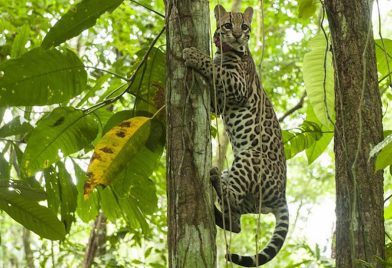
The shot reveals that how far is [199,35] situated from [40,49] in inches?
39.5

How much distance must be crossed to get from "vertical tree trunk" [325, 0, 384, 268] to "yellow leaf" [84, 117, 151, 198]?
940 millimetres

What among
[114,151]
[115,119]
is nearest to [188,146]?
[114,151]

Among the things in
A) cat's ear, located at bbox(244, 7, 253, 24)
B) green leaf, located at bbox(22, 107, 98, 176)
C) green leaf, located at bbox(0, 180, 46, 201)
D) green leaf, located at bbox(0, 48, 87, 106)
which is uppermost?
cat's ear, located at bbox(244, 7, 253, 24)

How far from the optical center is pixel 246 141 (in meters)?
3.78

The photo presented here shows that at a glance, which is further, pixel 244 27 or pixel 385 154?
pixel 244 27

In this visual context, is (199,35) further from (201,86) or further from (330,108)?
(330,108)

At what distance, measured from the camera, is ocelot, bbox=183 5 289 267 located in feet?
11.4

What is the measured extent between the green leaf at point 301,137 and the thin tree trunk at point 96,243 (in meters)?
2.72

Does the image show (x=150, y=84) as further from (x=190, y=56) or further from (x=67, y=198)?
(x=190, y=56)

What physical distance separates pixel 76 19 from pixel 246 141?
1257 mm

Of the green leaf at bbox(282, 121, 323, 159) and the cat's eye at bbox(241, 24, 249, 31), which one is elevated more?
the cat's eye at bbox(241, 24, 249, 31)

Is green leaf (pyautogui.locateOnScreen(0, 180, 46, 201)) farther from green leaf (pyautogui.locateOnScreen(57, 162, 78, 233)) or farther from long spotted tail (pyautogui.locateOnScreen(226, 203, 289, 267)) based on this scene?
long spotted tail (pyautogui.locateOnScreen(226, 203, 289, 267))

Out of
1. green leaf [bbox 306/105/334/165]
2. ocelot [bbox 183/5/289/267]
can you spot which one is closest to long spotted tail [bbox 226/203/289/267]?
ocelot [bbox 183/5/289/267]

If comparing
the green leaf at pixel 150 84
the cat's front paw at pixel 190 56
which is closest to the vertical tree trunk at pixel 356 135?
the cat's front paw at pixel 190 56
